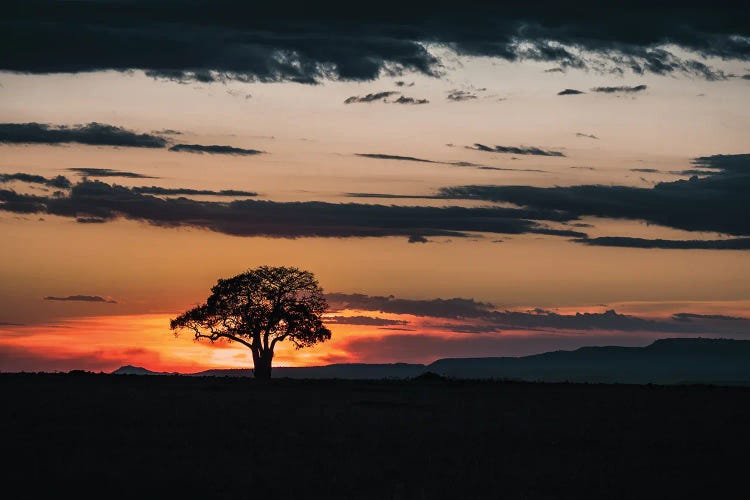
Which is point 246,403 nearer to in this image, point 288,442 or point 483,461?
point 288,442

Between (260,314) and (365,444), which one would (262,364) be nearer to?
(260,314)

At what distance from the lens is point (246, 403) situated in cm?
5100

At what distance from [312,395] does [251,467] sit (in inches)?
1128

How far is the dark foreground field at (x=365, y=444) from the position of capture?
2789cm

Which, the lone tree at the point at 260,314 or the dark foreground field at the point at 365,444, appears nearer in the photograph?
the dark foreground field at the point at 365,444

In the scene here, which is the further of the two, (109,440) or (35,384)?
(35,384)

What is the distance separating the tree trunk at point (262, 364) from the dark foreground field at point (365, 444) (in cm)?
3177

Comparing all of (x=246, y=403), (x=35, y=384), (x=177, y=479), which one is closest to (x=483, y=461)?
(x=177, y=479)

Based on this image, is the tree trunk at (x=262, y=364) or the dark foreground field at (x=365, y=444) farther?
the tree trunk at (x=262, y=364)

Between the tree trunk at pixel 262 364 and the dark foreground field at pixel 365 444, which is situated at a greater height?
the tree trunk at pixel 262 364

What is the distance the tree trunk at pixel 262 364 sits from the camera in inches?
3605

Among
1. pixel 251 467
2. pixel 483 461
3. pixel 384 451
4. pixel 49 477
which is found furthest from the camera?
pixel 384 451

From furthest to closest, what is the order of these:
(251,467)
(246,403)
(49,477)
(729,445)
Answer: (246,403) → (729,445) → (251,467) → (49,477)

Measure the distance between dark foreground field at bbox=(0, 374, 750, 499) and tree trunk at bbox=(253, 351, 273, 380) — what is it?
1251 inches
